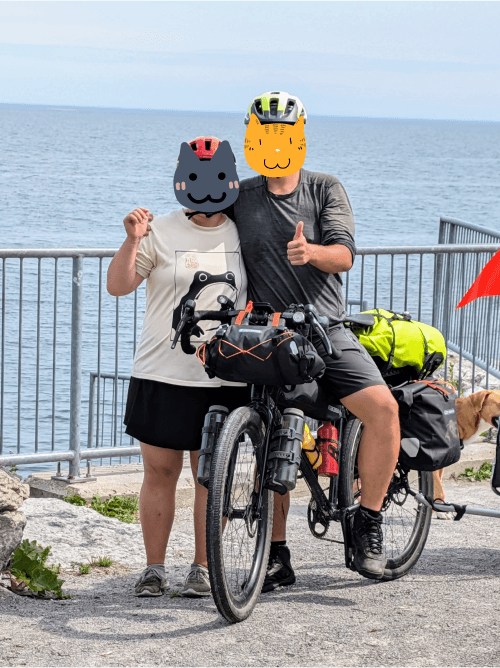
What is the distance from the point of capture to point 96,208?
61094mm

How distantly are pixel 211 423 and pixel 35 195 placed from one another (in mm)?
67627

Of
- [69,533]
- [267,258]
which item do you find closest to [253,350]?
[267,258]

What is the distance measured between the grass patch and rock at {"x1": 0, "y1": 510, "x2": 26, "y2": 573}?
1.50m

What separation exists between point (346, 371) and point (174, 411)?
777 mm

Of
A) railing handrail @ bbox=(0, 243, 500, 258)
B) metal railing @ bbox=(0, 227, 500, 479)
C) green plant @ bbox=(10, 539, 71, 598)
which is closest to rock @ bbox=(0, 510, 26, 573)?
green plant @ bbox=(10, 539, 71, 598)

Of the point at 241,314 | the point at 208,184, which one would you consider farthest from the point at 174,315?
the point at 208,184

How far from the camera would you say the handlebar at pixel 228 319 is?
4.27m

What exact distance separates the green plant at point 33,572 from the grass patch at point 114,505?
3.91ft

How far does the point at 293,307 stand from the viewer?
171 inches

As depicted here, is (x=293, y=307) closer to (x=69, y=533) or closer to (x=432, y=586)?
(x=432, y=586)

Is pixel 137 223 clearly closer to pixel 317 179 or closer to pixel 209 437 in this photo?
pixel 317 179

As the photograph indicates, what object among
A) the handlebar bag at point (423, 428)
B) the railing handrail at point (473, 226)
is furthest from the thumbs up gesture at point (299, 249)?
the railing handrail at point (473, 226)

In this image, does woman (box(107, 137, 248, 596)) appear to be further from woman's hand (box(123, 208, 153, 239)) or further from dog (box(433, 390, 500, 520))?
dog (box(433, 390, 500, 520))

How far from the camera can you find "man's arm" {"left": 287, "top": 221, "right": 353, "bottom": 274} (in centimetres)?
432
